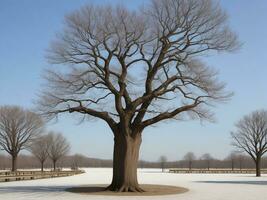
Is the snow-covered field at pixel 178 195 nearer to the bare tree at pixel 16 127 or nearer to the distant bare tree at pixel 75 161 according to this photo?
the bare tree at pixel 16 127

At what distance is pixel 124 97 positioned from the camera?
30219 millimetres

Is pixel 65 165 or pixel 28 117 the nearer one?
pixel 28 117

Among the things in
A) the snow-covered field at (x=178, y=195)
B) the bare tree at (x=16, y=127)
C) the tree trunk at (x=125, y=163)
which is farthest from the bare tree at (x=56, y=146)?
the tree trunk at (x=125, y=163)

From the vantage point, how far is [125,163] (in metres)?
28.7

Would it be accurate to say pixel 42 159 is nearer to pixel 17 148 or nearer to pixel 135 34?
pixel 17 148

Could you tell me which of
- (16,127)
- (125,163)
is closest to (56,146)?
(16,127)

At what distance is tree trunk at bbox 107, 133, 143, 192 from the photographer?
92.4 ft

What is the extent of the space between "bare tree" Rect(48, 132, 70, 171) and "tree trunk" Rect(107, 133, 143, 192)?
63996mm

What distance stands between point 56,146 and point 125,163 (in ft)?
222

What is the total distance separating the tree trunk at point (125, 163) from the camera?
92.4ft

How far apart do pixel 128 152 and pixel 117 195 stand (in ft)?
13.6

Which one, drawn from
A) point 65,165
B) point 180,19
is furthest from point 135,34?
point 65,165

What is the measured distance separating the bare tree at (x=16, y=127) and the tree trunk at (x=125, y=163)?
4510 cm

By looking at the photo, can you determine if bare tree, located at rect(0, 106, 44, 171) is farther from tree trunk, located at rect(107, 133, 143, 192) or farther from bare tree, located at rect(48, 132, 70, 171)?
tree trunk, located at rect(107, 133, 143, 192)
